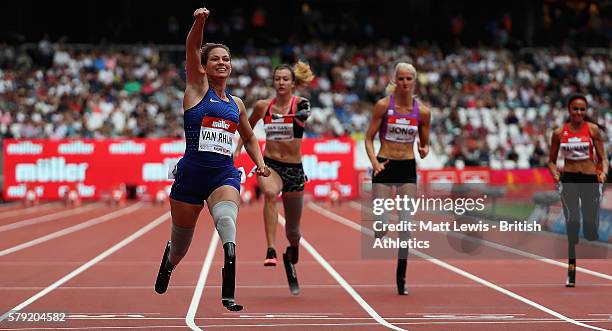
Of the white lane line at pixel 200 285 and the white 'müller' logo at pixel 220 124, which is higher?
the white 'müller' logo at pixel 220 124

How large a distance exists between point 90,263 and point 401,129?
5.15 m

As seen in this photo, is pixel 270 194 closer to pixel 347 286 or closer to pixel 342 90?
pixel 347 286

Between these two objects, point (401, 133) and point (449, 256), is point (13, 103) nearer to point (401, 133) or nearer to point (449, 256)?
point (449, 256)

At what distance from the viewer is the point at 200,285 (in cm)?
1182

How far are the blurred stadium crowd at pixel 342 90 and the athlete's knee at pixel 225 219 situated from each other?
22.0 meters

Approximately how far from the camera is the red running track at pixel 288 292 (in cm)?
883

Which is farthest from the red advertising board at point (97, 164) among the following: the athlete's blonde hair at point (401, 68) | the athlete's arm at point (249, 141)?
the athlete's arm at point (249, 141)

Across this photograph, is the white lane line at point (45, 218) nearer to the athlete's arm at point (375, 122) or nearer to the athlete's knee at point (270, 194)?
the athlete's knee at point (270, 194)

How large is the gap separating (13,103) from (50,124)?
125cm

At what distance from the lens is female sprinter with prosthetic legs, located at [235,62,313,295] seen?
1117 centimetres

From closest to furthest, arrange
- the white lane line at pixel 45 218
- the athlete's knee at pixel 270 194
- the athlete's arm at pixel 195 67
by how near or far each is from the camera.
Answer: the athlete's arm at pixel 195 67, the athlete's knee at pixel 270 194, the white lane line at pixel 45 218

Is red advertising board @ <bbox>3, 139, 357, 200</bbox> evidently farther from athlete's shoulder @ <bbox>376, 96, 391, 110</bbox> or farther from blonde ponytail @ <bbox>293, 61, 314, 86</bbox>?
athlete's shoulder @ <bbox>376, 96, 391, 110</bbox>

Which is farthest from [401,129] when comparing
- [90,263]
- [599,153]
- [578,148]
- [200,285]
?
[90,263]

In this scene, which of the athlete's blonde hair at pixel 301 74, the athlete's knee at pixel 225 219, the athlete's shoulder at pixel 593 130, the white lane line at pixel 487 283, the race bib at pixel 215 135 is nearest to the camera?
the athlete's knee at pixel 225 219
